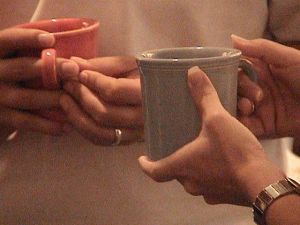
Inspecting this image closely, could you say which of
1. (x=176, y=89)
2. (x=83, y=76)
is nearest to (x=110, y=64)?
(x=83, y=76)

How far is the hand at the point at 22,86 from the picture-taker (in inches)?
26.7

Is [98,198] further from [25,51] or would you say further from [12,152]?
[25,51]

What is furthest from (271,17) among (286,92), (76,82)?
(76,82)

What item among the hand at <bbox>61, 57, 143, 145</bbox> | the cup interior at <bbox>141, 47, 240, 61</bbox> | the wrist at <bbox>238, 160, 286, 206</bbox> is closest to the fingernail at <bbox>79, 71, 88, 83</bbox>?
the hand at <bbox>61, 57, 143, 145</bbox>

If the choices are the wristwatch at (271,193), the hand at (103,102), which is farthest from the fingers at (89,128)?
the wristwatch at (271,193)

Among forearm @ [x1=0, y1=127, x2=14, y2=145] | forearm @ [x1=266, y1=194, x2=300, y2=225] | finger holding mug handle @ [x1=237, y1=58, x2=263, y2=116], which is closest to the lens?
forearm @ [x1=266, y1=194, x2=300, y2=225]

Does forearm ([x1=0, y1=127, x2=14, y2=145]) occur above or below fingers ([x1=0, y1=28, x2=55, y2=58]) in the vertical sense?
below

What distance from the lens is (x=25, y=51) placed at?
710 mm

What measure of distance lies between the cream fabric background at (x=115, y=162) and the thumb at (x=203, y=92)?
0.24m

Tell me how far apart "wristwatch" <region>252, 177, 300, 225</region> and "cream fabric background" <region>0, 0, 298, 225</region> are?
0.28 m

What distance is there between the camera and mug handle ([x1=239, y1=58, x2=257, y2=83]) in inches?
25.0

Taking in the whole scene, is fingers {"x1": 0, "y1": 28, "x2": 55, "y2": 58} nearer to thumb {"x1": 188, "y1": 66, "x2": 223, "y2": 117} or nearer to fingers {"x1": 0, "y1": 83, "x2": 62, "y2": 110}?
fingers {"x1": 0, "y1": 83, "x2": 62, "y2": 110}

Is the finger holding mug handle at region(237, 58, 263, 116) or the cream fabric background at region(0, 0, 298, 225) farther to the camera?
the cream fabric background at region(0, 0, 298, 225)

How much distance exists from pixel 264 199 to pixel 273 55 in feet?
0.68
